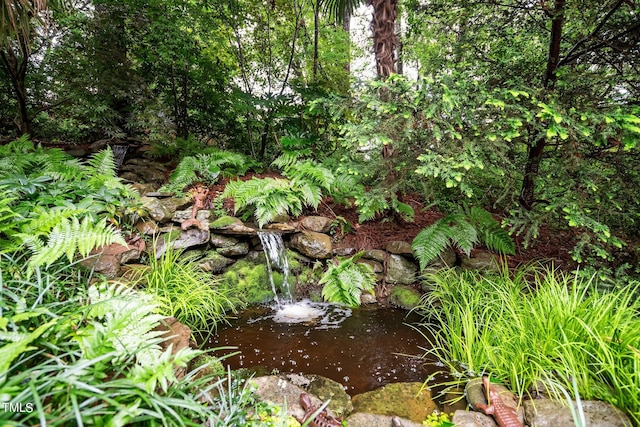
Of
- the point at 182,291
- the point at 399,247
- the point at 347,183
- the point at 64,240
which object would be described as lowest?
the point at 182,291

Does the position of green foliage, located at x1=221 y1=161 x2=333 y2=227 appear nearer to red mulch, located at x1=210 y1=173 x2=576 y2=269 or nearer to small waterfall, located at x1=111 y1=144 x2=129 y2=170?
red mulch, located at x1=210 y1=173 x2=576 y2=269

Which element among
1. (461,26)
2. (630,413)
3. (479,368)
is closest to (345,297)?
(479,368)

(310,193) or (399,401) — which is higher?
(310,193)

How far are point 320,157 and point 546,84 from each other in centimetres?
289

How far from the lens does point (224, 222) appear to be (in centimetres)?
321

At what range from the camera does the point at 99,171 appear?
121 inches

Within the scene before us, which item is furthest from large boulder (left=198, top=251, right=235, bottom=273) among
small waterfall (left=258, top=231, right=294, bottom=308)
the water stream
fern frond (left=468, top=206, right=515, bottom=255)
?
fern frond (left=468, top=206, right=515, bottom=255)

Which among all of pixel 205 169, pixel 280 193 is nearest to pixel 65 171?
pixel 205 169

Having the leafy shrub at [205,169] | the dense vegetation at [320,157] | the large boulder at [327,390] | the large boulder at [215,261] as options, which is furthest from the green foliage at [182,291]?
the leafy shrub at [205,169]

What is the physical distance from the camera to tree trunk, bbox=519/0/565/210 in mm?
2459

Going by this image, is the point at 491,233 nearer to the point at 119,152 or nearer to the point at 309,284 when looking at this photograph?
the point at 309,284

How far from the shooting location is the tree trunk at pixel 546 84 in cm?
246

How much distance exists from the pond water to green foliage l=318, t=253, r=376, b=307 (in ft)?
0.35

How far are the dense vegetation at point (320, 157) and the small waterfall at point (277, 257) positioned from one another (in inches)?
9.9
